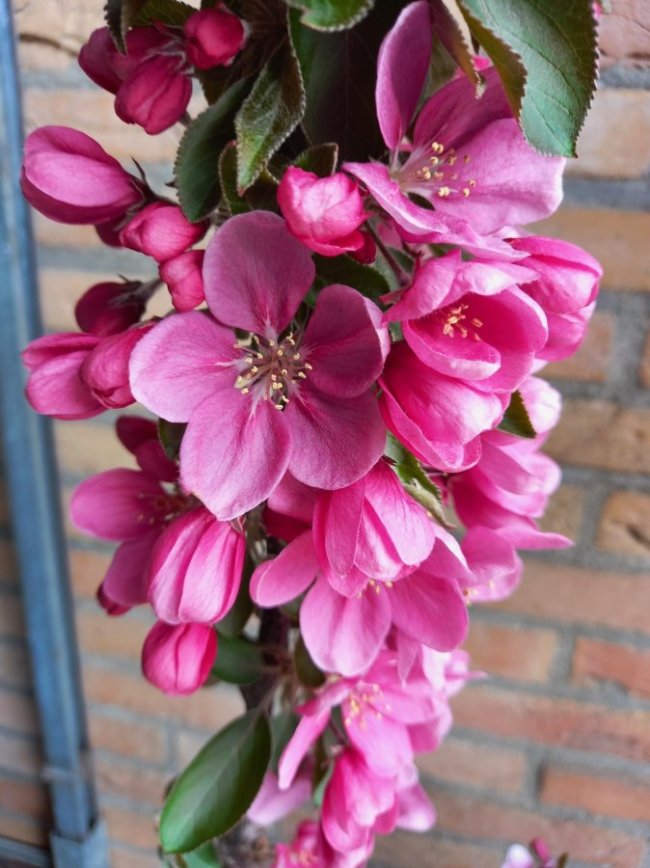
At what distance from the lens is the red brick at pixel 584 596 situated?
83 centimetres

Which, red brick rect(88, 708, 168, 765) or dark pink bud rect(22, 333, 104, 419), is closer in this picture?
dark pink bud rect(22, 333, 104, 419)

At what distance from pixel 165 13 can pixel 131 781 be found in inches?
44.8

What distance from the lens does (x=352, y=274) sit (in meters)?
0.41

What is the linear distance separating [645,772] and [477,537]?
0.59m

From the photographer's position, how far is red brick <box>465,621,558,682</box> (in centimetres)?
89

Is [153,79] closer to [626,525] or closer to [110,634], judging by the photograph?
[626,525]

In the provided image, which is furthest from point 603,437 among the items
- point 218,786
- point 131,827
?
point 131,827

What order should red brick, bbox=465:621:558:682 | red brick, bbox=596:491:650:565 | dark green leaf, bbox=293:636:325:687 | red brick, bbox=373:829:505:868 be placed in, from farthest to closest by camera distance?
red brick, bbox=373:829:505:868 < red brick, bbox=465:621:558:682 < red brick, bbox=596:491:650:565 < dark green leaf, bbox=293:636:325:687

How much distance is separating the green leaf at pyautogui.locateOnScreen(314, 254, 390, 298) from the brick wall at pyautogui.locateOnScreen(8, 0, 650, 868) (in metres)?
0.37

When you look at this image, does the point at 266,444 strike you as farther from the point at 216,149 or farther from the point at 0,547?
the point at 0,547

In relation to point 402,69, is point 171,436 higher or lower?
lower

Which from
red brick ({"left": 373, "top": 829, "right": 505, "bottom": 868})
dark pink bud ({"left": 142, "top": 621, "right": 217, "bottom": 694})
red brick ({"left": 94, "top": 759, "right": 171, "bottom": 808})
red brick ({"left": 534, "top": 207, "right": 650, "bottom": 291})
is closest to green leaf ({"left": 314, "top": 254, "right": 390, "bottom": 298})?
dark pink bud ({"left": 142, "top": 621, "right": 217, "bottom": 694})

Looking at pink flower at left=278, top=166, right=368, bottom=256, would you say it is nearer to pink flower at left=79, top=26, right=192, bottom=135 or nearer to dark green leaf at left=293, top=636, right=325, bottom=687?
pink flower at left=79, top=26, right=192, bottom=135

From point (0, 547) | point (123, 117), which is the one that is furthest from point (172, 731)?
point (123, 117)
